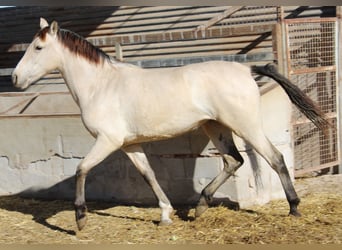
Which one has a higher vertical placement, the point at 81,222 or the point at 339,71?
the point at 339,71

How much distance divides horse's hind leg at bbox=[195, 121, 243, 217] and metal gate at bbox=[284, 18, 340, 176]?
215cm

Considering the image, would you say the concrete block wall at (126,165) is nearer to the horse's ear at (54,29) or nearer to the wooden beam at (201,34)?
the horse's ear at (54,29)

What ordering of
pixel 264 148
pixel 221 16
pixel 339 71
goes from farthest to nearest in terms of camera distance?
pixel 221 16 < pixel 339 71 < pixel 264 148

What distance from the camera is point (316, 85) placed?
7.51 m

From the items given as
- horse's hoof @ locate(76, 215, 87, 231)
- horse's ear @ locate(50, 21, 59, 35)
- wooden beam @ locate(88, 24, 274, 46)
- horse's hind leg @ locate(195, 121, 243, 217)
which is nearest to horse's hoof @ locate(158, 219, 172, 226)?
horse's hind leg @ locate(195, 121, 243, 217)

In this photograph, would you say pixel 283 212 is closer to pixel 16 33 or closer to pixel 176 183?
pixel 176 183

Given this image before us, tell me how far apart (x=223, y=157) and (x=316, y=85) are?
281 cm

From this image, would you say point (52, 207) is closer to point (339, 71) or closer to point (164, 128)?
point (164, 128)

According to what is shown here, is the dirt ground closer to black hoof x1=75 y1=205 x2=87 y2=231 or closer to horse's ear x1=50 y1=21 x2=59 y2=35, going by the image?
black hoof x1=75 y1=205 x2=87 y2=231

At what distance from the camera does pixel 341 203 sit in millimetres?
5656

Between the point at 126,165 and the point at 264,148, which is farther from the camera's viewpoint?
the point at 126,165

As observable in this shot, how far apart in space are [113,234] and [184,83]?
1.57m

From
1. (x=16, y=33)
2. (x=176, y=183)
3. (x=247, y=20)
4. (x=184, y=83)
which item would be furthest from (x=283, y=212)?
(x=16, y=33)

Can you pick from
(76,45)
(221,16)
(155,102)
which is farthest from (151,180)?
(221,16)
